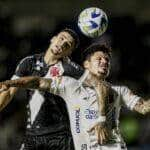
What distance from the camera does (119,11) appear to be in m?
16.0

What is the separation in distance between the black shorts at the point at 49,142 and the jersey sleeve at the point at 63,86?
0.93 meters

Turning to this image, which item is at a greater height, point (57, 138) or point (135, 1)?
point (135, 1)

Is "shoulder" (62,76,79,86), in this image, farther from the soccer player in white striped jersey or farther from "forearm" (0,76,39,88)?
"forearm" (0,76,39,88)

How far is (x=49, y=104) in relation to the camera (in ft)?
30.0

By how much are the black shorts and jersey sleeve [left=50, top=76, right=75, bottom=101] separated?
93 cm

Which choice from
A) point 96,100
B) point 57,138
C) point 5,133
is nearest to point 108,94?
point 96,100

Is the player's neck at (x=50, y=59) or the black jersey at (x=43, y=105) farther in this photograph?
the player's neck at (x=50, y=59)

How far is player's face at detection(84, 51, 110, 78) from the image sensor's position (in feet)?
27.7

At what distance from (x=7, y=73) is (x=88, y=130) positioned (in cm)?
580

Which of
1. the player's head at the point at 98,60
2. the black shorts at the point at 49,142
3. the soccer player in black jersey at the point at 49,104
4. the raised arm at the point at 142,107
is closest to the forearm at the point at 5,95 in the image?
the soccer player in black jersey at the point at 49,104

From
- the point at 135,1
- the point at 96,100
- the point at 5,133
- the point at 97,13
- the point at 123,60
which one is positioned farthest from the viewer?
the point at 135,1

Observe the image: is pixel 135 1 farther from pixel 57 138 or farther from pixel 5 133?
pixel 57 138

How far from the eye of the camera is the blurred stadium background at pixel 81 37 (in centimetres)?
1409

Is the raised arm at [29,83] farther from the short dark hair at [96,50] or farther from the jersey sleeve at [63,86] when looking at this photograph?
the short dark hair at [96,50]
